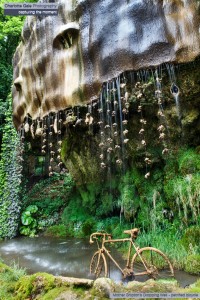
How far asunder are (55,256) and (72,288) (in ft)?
14.0

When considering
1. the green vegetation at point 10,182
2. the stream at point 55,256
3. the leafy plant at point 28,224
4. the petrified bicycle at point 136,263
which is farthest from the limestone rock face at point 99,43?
the leafy plant at point 28,224

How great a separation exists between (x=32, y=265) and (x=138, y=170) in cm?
331

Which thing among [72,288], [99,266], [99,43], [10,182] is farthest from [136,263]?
[10,182]

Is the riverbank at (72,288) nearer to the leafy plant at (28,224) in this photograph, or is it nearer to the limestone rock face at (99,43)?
the limestone rock face at (99,43)

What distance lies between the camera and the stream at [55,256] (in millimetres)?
5348

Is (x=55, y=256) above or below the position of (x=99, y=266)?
below

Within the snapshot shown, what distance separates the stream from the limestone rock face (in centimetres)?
335

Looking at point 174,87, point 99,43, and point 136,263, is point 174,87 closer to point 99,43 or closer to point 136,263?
point 99,43

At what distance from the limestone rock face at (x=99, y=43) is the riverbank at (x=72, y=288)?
361 cm

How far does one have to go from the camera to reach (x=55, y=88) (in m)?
6.49

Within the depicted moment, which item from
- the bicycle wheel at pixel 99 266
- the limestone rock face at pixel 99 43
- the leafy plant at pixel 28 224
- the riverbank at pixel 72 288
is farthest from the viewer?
the leafy plant at pixel 28 224

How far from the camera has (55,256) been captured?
23.0 ft

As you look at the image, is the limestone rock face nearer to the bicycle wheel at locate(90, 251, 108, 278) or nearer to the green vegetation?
the bicycle wheel at locate(90, 251, 108, 278)

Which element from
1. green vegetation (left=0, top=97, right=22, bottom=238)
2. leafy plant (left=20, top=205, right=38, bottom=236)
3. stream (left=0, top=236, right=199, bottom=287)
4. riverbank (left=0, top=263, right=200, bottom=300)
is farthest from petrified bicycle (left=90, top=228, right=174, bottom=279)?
green vegetation (left=0, top=97, right=22, bottom=238)
